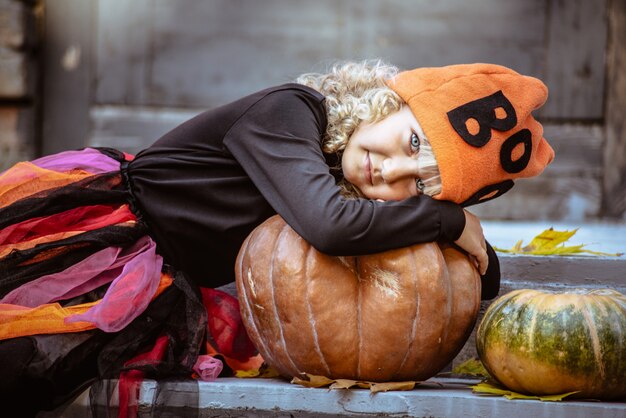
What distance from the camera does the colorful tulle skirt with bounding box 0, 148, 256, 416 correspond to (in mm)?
A: 2020

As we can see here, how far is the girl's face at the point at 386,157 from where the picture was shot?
7.02ft

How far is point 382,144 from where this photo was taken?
7.14ft

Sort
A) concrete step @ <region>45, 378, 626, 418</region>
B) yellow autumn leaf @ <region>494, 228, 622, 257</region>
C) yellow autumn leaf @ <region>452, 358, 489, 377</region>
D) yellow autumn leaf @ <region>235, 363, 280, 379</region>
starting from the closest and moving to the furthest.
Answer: concrete step @ <region>45, 378, 626, 418</region> < yellow autumn leaf @ <region>235, 363, 280, 379</region> < yellow autumn leaf @ <region>452, 358, 489, 377</region> < yellow autumn leaf @ <region>494, 228, 622, 257</region>

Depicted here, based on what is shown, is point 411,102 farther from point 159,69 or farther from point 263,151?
point 159,69

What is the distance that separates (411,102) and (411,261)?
0.45 metres

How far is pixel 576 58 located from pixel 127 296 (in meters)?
3.09

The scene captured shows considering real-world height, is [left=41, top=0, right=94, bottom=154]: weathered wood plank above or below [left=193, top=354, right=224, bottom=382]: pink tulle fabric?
above

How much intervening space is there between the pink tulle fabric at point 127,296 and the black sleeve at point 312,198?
15.3 inches

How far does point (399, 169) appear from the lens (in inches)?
83.7

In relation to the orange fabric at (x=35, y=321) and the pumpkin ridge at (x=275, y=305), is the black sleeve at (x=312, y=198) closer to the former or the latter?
the pumpkin ridge at (x=275, y=305)

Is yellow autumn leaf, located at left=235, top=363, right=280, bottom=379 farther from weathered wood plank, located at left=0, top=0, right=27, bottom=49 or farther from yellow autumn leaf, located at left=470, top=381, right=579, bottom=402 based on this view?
weathered wood plank, located at left=0, top=0, right=27, bottom=49

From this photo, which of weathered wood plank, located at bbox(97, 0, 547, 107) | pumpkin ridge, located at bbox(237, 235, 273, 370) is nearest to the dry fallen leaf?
pumpkin ridge, located at bbox(237, 235, 273, 370)

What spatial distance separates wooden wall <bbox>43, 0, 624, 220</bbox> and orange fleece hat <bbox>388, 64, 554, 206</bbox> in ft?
7.11

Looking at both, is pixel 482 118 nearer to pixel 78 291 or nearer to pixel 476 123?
pixel 476 123
